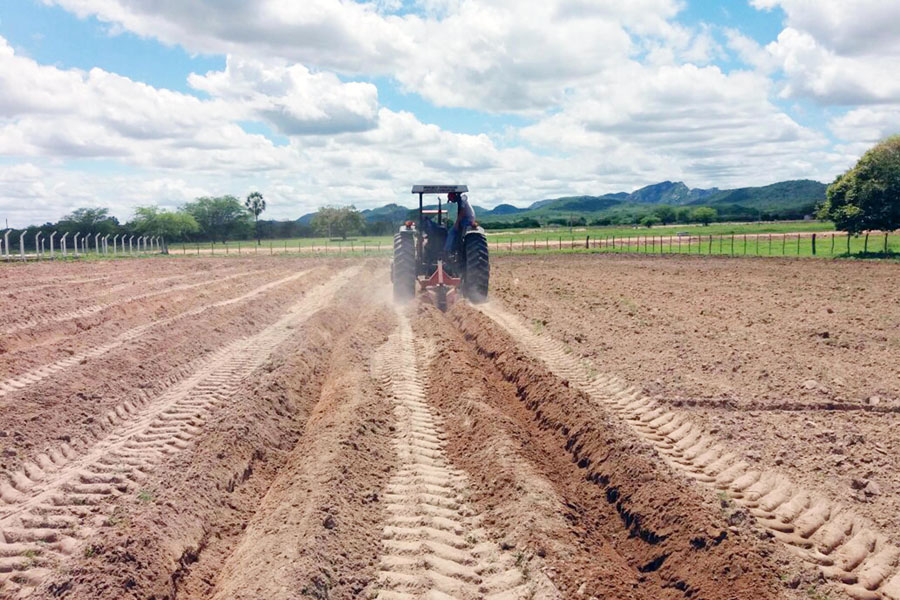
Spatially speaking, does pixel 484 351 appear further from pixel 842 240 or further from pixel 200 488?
pixel 842 240

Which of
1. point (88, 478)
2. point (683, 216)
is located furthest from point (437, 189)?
point (683, 216)

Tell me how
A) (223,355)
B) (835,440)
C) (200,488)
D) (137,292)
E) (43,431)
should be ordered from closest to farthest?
(200,488) < (835,440) < (43,431) < (223,355) < (137,292)

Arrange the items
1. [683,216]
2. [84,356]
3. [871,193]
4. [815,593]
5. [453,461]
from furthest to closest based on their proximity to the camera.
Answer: [683,216], [871,193], [84,356], [453,461], [815,593]

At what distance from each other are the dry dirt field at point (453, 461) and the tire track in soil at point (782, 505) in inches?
0.8

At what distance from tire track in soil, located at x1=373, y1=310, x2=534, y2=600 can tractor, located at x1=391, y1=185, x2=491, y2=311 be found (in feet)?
32.1

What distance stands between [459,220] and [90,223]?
79.3m

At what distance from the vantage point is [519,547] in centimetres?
477

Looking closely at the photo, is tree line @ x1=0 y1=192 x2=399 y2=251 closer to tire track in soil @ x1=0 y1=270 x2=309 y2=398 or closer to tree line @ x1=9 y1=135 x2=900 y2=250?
tree line @ x1=9 y1=135 x2=900 y2=250

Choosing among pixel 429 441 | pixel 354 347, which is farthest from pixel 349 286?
pixel 429 441

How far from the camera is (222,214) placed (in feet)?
319

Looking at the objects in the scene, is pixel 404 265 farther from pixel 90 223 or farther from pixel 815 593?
pixel 90 223

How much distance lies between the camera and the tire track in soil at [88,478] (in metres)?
4.80

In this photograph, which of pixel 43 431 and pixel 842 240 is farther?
pixel 842 240

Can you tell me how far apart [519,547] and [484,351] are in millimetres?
7146
